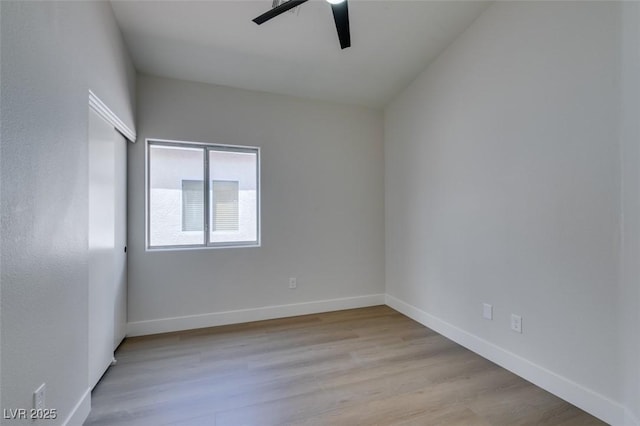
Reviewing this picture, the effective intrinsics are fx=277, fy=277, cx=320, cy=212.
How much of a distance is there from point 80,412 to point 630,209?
10.8ft

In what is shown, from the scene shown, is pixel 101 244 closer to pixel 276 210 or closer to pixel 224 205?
pixel 224 205

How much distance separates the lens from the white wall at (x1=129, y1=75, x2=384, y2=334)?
9.36 feet

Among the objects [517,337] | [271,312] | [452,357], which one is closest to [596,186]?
[517,337]

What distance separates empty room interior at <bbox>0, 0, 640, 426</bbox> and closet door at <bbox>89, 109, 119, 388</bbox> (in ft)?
0.08

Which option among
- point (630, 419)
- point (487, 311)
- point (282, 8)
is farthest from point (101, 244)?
point (630, 419)

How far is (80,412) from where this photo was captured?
1591mm

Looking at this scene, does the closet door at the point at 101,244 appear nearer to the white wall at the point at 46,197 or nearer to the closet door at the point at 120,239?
the closet door at the point at 120,239

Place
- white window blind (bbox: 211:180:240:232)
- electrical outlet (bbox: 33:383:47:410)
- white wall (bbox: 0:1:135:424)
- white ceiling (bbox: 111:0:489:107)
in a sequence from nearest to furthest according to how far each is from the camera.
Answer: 1. white wall (bbox: 0:1:135:424)
2. electrical outlet (bbox: 33:383:47:410)
3. white ceiling (bbox: 111:0:489:107)
4. white window blind (bbox: 211:180:240:232)

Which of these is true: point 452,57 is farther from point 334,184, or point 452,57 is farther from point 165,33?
point 165,33

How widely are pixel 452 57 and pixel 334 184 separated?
1.83 m

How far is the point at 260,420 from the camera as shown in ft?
5.42

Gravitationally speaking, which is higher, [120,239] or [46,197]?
[46,197]

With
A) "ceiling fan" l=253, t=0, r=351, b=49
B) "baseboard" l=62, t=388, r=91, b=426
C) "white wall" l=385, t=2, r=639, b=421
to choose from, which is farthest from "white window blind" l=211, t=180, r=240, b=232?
"white wall" l=385, t=2, r=639, b=421

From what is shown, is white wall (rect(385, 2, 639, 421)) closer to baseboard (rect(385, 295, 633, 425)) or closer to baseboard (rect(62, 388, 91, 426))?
baseboard (rect(385, 295, 633, 425))
